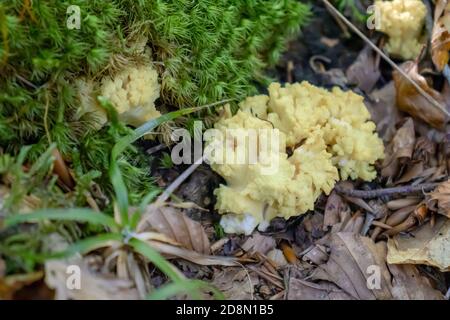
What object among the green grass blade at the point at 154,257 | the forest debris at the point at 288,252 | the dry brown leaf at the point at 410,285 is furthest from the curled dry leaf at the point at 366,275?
the green grass blade at the point at 154,257

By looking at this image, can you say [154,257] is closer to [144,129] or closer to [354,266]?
[144,129]

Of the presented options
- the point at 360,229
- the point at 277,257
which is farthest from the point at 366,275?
the point at 277,257

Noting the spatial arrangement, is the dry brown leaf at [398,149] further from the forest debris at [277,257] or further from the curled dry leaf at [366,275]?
the forest debris at [277,257]

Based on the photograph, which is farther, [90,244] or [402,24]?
[402,24]

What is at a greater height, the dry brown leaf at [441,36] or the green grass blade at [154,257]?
the dry brown leaf at [441,36]

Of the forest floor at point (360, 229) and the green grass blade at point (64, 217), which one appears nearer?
the green grass blade at point (64, 217)

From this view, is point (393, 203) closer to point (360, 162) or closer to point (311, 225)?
point (360, 162)
